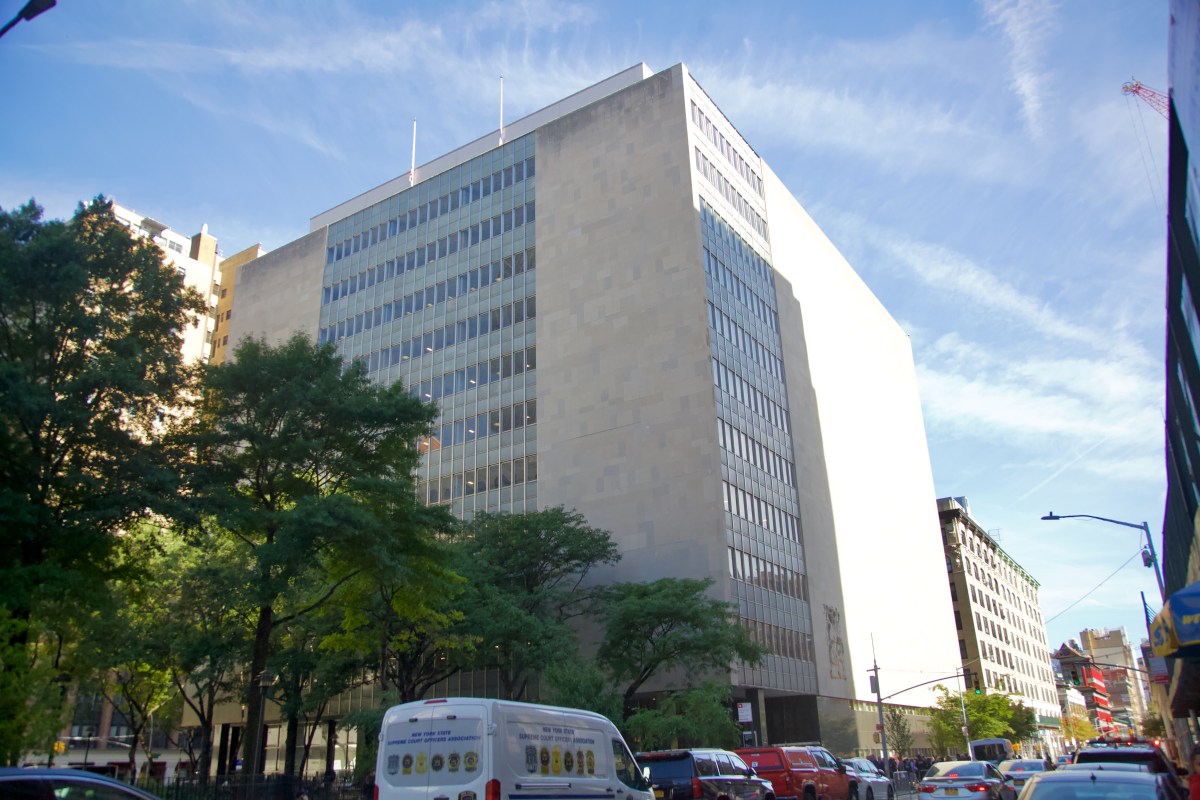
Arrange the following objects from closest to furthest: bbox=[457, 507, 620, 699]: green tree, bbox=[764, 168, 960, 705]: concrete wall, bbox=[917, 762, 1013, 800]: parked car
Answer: bbox=[917, 762, 1013, 800]: parked car < bbox=[457, 507, 620, 699]: green tree < bbox=[764, 168, 960, 705]: concrete wall

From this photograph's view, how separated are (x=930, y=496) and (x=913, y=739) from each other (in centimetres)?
3396

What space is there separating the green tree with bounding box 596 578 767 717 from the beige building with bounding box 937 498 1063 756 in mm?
67554

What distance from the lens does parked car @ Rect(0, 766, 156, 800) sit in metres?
8.95

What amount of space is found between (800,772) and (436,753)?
635 inches

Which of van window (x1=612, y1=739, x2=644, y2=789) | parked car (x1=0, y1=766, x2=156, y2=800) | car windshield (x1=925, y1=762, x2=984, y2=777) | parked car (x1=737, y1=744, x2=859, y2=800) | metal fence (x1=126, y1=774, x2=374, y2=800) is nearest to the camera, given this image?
parked car (x1=0, y1=766, x2=156, y2=800)

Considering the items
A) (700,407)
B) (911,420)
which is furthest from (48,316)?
(911,420)

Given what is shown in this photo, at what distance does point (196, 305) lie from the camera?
28891mm

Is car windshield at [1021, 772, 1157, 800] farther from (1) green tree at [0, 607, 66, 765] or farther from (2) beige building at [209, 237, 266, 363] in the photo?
(2) beige building at [209, 237, 266, 363]

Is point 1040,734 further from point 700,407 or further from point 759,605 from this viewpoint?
point 700,407

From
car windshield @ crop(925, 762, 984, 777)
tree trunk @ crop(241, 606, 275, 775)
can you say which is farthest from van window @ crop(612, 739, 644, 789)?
tree trunk @ crop(241, 606, 275, 775)

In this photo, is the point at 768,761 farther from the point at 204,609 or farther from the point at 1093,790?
the point at 204,609

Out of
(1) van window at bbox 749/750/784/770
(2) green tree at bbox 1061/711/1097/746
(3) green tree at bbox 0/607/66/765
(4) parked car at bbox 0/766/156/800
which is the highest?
(3) green tree at bbox 0/607/66/765

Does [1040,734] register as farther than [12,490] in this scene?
Yes

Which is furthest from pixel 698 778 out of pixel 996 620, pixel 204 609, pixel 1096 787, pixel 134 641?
pixel 996 620
